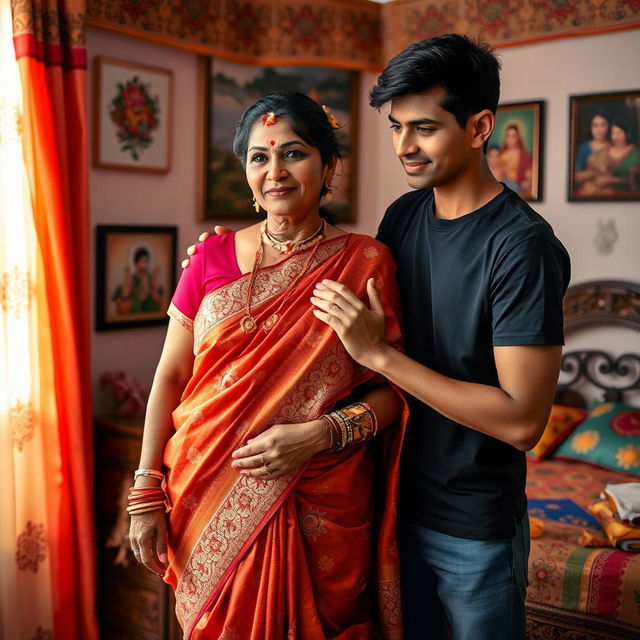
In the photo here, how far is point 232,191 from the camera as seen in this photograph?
4.16 meters

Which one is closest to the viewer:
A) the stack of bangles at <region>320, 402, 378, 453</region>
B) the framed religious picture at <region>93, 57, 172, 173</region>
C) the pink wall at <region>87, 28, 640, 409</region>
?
the stack of bangles at <region>320, 402, 378, 453</region>

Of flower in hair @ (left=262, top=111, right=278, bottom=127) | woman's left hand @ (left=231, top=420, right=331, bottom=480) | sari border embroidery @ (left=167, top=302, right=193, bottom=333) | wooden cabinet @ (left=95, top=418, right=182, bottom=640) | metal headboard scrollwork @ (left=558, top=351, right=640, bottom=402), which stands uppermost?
flower in hair @ (left=262, top=111, right=278, bottom=127)

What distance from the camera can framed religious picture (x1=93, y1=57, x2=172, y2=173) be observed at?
3.47m

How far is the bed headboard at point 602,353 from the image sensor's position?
12.5ft

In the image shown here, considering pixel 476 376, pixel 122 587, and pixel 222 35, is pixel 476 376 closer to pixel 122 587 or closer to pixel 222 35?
pixel 122 587

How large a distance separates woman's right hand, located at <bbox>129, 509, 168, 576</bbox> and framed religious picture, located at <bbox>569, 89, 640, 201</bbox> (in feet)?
9.51

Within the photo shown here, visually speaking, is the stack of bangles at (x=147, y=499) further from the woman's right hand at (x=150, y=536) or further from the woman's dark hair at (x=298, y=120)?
the woman's dark hair at (x=298, y=120)

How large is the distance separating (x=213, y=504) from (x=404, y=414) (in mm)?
464

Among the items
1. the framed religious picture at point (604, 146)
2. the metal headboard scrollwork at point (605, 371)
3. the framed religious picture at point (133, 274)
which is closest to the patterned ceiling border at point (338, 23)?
the framed religious picture at point (604, 146)

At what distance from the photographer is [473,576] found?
5.58ft

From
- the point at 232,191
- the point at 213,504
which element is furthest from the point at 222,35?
the point at 213,504

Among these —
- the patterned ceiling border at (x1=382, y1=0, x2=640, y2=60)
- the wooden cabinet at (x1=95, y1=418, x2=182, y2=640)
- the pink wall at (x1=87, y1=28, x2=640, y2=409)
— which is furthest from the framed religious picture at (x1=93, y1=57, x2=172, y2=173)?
the patterned ceiling border at (x1=382, y1=0, x2=640, y2=60)

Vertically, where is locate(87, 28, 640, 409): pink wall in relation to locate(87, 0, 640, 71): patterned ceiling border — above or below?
below

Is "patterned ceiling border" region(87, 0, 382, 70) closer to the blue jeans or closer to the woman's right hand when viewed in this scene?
the woman's right hand
